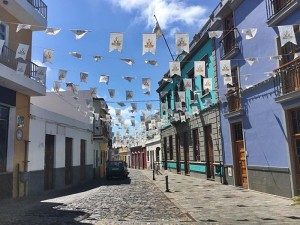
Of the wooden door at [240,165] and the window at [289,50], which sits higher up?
the window at [289,50]

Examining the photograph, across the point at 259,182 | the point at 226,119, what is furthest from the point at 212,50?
the point at 259,182

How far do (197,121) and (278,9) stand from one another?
34.6 ft

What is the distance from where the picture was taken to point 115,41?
9922 mm

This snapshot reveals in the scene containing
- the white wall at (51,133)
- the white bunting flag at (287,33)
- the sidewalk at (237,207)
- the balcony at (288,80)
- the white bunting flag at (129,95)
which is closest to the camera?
the sidewalk at (237,207)

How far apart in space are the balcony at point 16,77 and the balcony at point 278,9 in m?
9.63

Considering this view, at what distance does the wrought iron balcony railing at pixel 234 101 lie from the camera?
15.2 m

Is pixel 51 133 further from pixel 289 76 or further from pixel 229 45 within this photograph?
pixel 289 76

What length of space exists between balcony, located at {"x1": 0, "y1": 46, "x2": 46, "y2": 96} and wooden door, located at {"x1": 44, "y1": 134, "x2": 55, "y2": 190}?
139 inches

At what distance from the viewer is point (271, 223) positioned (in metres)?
7.64

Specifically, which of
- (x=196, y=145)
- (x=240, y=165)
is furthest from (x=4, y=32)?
(x=196, y=145)

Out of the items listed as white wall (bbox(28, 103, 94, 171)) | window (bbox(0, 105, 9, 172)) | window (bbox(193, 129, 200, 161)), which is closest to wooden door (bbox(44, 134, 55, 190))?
white wall (bbox(28, 103, 94, 171))

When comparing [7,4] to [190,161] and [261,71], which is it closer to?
[261,71]

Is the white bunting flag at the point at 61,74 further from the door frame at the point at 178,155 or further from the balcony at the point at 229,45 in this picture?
the door frame at the point at 178,155

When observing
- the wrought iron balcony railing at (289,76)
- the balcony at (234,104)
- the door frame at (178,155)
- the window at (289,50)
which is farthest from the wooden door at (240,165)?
the door frame at (178,155)
